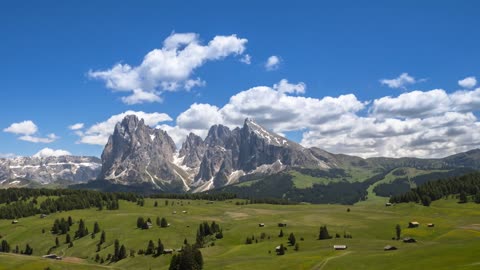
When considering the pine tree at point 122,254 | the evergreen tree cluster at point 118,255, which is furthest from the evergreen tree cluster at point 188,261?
the evergreen tree cluster at point 118,255

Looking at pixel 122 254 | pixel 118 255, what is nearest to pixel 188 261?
pixel 122 254

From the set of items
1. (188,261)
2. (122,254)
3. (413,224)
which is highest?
(413,224)

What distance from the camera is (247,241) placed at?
606ft

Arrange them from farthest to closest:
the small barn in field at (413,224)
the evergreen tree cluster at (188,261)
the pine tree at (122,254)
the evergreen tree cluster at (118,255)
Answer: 1. the small barn in field at (413,224)
2. the pine tree at (122,254)
3. the evergreen tree cluster at (118,255)
4. the evergreen tree cluster at (188,261)

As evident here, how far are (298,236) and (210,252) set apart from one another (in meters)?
42.0

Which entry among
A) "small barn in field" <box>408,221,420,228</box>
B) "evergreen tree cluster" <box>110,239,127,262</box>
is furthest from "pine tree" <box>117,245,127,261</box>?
"small barn in field" <box>408,221,420,228</box>

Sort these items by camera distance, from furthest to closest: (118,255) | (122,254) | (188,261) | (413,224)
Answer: (413,224), (118,255), (122,254), (188,261)

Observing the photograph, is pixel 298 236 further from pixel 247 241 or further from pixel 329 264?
pixel 329 264

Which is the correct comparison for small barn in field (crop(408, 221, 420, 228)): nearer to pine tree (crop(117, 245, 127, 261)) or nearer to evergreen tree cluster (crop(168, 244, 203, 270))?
evergreen tree cluster (crop(168, 244, 203, 270))

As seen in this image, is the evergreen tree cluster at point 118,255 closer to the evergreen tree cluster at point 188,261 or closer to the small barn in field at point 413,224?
the evergreen tree cluster at point 188,261

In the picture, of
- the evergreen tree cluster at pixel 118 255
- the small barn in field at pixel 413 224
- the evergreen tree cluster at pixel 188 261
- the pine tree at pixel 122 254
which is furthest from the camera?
the small barn in field at pixel 413 224

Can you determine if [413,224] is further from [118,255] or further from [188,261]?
[118,255]

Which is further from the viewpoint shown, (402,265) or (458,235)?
(458,235)

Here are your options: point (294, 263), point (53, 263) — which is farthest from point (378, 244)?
point (53, 263)
